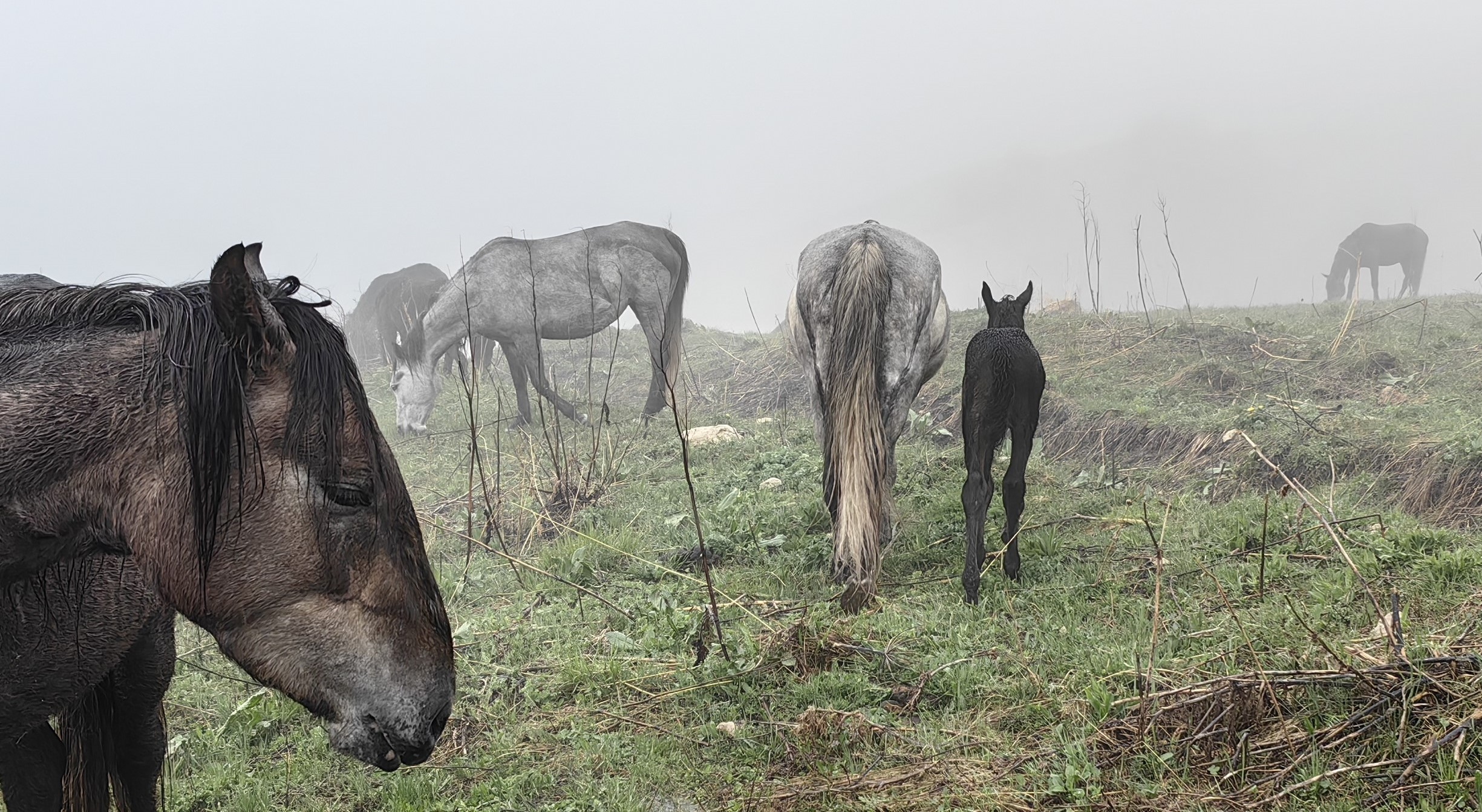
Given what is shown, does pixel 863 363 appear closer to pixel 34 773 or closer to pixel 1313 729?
pixel 1313 729

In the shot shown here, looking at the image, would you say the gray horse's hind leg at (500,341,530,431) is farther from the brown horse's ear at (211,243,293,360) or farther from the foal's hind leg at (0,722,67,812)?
the brown horse's ear at (211,243,293,360)

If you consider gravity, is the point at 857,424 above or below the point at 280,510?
→ below

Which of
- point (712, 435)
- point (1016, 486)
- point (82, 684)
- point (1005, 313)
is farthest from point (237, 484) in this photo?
point (712, 435)

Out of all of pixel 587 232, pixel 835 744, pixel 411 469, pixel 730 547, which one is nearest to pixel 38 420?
pixel 835 744

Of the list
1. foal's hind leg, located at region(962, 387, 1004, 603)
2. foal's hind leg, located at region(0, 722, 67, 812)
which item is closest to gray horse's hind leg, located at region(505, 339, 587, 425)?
foal's hind leg, located at region(962, 387, 1004, 603)

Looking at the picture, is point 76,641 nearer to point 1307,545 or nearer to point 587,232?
point 1307,545

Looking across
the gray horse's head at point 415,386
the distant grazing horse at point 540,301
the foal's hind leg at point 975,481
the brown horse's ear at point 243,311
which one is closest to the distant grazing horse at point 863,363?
the foal's hind leg at point 975,481

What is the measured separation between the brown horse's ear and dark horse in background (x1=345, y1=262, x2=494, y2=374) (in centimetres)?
1240

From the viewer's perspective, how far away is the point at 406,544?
1.85 m

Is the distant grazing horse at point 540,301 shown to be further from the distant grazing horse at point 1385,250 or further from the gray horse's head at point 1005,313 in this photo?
the distant grazing horse at point 1385,250

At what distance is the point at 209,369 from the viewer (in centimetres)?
162

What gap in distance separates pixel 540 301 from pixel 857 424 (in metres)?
7.45

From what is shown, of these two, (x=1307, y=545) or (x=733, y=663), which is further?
(x=1307, y=545)

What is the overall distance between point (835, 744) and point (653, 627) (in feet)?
4.80
